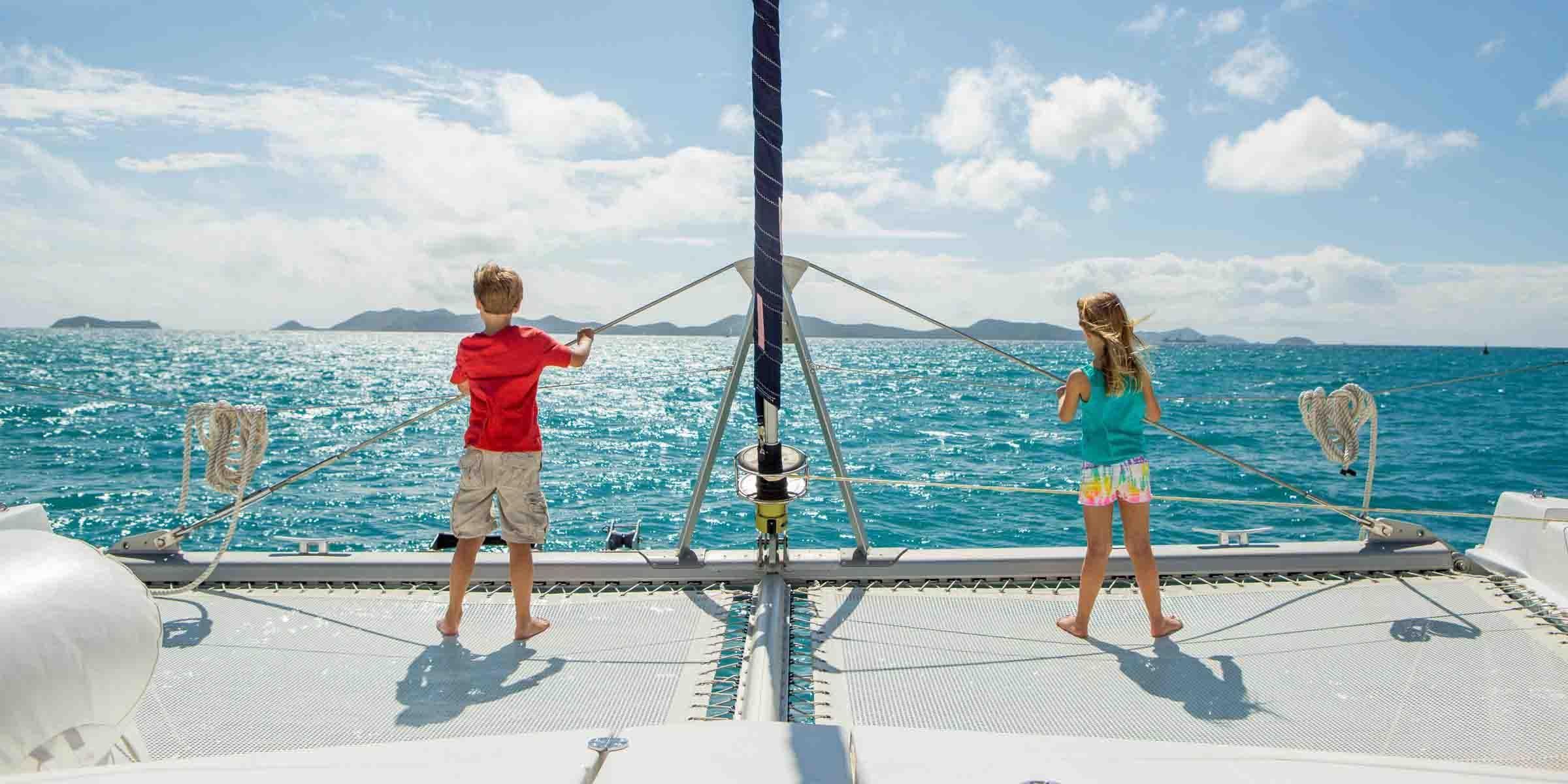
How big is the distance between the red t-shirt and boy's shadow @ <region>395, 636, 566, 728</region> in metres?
0.70

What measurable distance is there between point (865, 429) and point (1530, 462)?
12421 millimetres

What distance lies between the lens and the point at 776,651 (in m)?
2.89

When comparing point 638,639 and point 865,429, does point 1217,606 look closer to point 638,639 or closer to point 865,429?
point 638,639

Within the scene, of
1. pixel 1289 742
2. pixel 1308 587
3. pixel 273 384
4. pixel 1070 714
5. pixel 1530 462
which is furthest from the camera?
pixel 273 384

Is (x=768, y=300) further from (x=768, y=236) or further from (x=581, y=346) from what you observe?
(x=581, y=346)

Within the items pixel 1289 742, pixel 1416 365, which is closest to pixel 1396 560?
pixel 1289 742

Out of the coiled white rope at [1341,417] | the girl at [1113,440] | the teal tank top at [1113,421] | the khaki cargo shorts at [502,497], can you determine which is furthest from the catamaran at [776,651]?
the teal tank top at [1113,421]

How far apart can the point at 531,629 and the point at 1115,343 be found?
7.44 ft

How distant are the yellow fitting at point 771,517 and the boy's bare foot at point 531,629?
86 centimetres

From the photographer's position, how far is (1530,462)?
1686 centimetres

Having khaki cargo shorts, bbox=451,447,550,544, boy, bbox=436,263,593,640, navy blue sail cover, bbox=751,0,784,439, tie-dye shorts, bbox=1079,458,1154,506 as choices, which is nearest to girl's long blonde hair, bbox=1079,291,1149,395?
tie-dye shorts, bbox=1079,458,1154,506

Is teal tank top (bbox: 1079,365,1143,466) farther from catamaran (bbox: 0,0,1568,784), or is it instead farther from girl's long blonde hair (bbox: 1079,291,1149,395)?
catamaran (bbox: 0,0,1568,784)

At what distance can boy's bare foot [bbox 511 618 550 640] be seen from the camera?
3.18m

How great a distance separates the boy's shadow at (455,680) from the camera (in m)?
2.65
